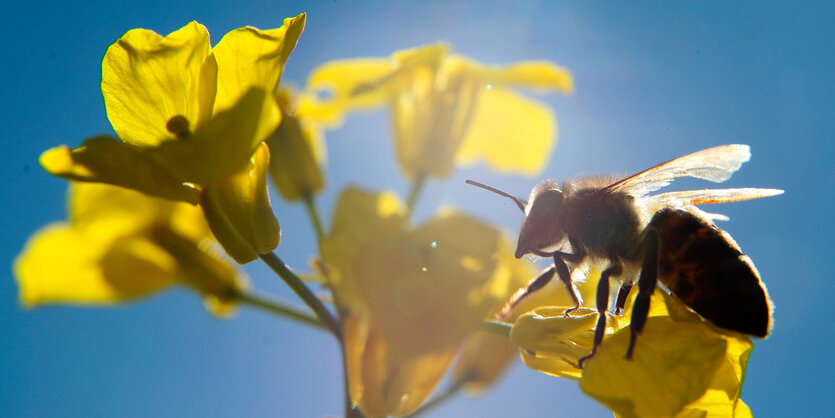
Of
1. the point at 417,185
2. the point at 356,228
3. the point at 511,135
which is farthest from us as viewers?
the point at 511,135

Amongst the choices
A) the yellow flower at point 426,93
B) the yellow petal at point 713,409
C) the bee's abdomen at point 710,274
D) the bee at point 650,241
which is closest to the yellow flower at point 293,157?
the yellow flower at point 426,93

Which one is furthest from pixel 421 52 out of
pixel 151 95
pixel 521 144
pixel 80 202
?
pixel 80 202

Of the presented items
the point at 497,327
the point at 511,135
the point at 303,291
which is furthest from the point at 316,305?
the point at 511,135

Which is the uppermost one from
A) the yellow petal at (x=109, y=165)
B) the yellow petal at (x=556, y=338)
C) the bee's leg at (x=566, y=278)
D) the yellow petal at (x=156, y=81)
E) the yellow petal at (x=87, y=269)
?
the yellow petal at (x=156, y=81)

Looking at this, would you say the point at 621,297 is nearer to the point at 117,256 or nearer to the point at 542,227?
the point at 542,227

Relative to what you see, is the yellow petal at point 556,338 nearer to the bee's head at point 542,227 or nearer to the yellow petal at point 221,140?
the bee's head at point 542,227

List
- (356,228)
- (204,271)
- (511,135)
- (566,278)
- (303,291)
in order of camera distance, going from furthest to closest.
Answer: (511,135) → (204,271) → (356,228) → (303,291) → (566,278)

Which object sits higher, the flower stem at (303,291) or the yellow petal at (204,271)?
the flower stem at (303,291)
